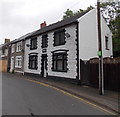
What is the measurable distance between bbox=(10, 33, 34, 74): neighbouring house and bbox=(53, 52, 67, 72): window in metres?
9.29

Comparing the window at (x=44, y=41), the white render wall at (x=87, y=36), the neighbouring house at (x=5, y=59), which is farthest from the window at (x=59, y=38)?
the neighbouring house at (x=5, y=59)

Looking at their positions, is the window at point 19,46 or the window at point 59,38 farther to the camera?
the window at point 19,46

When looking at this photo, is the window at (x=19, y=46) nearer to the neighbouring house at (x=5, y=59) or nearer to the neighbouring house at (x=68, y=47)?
the neighbouring house at (x=5, y=59)

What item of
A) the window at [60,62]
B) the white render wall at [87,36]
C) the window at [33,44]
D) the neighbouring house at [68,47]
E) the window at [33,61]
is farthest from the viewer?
the window at [33,44]

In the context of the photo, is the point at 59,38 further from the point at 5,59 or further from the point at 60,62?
the point at 5,59

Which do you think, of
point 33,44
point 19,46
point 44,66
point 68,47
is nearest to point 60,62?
point 68,47

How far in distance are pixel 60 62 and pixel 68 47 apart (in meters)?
2.10

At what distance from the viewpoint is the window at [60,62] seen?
15.3 m

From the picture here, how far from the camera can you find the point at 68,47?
14.9m

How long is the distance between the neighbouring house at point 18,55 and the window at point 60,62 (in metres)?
9.29

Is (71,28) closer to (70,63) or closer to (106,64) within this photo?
(70,63)

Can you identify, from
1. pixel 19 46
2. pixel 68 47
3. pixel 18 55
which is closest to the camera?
pixel 68 47

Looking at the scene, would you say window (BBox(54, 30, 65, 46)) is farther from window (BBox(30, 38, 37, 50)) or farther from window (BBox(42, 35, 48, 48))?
window (BBox(30, 38, 37, 50))

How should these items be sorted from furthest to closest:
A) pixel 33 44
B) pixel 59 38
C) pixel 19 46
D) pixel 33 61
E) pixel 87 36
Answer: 1. pixel 19 46
2. pixel 33 44
3. pixel 33 61
4. pixel 59 38
5. pixel 87 36
